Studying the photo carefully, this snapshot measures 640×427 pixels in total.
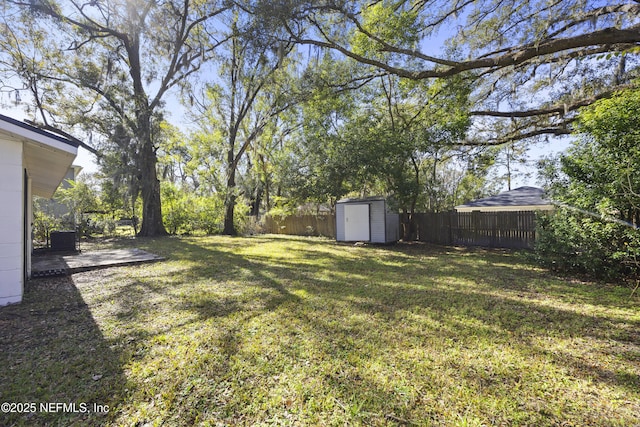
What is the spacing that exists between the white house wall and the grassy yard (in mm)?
327

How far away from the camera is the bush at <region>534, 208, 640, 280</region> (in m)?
4.41

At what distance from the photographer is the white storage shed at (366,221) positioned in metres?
10.3

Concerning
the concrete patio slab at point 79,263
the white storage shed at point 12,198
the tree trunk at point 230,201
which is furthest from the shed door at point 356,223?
the white storage shed at point 12,198

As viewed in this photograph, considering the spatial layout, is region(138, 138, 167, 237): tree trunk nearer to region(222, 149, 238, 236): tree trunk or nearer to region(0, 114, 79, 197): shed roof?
region(222, 149, 238, 236): tree trunk

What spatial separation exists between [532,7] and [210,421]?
9.90 m

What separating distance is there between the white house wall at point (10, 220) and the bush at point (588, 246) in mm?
8719

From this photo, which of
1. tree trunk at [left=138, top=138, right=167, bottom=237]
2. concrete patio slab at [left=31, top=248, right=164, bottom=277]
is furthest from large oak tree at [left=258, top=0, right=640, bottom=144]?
tree trunk at [left=138, top=138, right=167, bottom=237]

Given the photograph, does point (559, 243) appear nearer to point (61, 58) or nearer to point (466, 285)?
point (466, 285)

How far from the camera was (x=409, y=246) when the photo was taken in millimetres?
10016

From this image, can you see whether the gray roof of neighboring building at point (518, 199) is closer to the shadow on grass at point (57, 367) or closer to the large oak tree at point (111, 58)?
the large oak tree at point (111, 58)

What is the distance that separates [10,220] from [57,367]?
2667mm

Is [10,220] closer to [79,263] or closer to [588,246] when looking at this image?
[79,263]

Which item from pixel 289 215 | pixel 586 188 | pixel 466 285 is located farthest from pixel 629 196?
pixel 289 215

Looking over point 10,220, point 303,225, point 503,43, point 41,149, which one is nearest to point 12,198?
point 10,220
